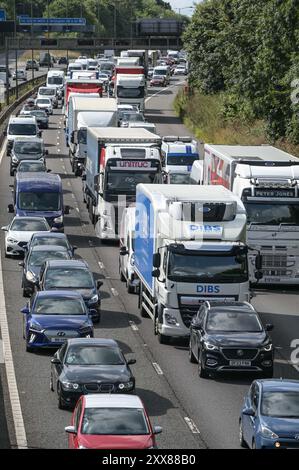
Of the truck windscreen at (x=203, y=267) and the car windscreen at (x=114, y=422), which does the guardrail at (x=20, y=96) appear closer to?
the truck windscreen at (x=203, y=267)

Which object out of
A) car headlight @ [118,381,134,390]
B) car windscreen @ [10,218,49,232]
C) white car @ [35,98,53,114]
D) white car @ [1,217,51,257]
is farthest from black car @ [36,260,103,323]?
white car @ [35,98,53,114]

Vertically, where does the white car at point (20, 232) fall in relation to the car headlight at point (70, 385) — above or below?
below

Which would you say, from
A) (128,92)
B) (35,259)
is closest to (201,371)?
(35,259)

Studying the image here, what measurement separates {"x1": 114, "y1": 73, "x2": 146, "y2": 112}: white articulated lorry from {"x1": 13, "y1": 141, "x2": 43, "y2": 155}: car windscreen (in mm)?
32581

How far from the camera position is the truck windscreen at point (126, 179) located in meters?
50.2

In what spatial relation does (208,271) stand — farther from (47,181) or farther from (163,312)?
(47,181)

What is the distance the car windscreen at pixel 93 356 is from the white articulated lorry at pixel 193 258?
5625mm

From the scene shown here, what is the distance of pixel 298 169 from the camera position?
4362 centimetres

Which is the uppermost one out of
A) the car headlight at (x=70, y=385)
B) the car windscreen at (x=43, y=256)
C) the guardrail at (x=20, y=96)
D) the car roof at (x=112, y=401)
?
the car roof at (x=112, y=401)

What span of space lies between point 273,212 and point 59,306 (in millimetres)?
10758

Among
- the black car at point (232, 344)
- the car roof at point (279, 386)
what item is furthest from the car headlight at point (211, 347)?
the car roof at point (279, 386)

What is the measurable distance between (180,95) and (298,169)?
80414mm

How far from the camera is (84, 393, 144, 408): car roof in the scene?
2352 cm

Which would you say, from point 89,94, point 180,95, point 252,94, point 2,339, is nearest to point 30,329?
point 2,339
